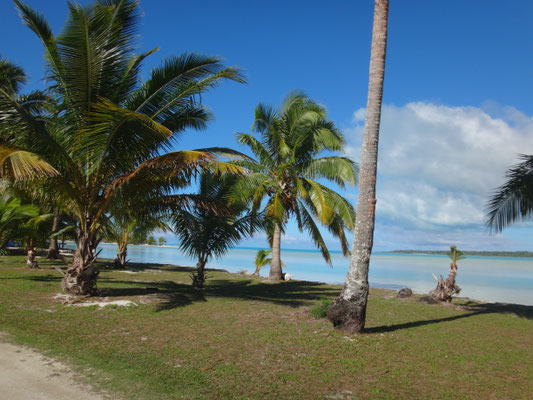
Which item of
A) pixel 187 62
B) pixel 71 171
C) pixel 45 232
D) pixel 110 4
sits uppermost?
pixel 110 4

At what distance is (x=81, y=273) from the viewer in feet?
29.3

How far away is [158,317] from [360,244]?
437 centimetres

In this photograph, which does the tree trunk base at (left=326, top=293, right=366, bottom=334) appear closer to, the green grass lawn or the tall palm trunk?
the tall palm trunk

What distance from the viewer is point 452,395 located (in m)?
4.39

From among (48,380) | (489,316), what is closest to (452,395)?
(48,380)

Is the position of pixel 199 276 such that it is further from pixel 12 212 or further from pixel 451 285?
pixel 451 285

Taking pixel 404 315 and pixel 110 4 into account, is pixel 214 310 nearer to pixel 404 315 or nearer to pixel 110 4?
pixel 404 315

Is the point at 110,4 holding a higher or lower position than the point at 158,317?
higher

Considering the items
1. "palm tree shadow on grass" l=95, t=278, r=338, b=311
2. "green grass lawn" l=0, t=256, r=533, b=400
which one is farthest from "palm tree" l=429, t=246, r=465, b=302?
"palm tree shadow on grass" l=95, t=278, r=338, b=311

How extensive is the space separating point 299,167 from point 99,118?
1105 centimetres

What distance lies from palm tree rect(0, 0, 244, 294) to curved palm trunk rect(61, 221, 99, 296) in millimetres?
23

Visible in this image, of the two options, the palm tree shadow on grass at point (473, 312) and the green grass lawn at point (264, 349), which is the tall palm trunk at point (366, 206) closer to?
the green grass lawn at point (264, 349)

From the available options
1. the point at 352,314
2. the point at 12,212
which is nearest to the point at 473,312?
the point at 352,314

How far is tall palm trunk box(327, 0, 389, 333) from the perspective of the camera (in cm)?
699
